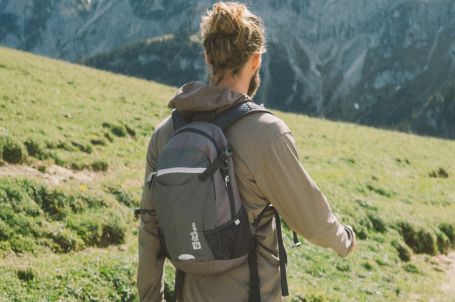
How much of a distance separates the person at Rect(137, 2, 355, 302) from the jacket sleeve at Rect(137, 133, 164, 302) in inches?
21.2

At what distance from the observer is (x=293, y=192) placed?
14.9 feet

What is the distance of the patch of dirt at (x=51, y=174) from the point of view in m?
14.5

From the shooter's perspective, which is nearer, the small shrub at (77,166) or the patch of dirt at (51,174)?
the patch of dirt at (51,174)

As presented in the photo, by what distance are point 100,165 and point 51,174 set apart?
2224 mm

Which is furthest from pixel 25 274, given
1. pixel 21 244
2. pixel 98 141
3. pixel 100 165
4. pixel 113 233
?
pixel 98 141

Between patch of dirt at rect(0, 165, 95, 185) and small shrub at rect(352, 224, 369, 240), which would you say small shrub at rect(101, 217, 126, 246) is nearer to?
patch of dirt at rect(0, 165, 95, 185)

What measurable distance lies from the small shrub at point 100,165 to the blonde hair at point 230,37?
12.9m

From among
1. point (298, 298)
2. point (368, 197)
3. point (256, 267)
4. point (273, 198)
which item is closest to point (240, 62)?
point (273, 198)

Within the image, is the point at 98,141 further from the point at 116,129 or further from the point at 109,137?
the point at 116,129

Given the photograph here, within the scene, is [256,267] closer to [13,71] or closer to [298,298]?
[298,298]

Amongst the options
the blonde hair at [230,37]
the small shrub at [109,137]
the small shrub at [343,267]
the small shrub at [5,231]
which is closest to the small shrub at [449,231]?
the small shrub at [343,267]

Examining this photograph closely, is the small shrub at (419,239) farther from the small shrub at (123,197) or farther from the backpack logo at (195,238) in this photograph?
the backpack logo at (195,238)

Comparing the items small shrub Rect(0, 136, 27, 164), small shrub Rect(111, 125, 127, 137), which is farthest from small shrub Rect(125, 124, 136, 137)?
small shrub Rect(0, 136, 27, 164)

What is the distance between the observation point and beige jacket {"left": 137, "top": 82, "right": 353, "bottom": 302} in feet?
14.8
